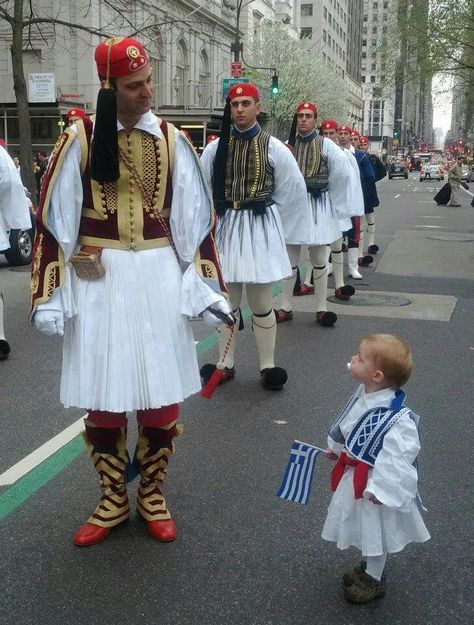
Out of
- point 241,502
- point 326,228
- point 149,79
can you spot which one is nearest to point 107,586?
point 241,502

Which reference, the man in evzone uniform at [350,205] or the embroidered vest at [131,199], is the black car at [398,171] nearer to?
the man in evzone uniform at [350,205]

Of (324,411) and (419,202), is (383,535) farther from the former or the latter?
(419,202)

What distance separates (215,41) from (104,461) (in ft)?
154

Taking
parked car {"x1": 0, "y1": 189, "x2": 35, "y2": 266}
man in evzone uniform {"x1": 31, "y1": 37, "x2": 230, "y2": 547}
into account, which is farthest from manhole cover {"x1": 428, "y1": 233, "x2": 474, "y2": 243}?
man in evzone uniform {"x1": 31, "y1": 37, "x2": 230, "y2": 547}

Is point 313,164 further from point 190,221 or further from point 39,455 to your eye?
point 190,221

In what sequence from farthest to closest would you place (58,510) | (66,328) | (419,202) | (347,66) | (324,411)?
(347,66) < (419,202) < (324,411) < (58,510) < (66,328)

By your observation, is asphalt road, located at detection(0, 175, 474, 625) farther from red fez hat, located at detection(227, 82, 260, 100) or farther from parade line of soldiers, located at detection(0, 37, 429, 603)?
red fez hat, located at detection(227, 82, 260, 100)

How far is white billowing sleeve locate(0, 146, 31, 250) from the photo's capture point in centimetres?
621

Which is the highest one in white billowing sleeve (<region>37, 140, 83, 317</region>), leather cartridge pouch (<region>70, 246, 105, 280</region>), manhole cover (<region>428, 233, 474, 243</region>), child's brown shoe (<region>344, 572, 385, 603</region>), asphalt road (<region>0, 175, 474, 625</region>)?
white billowing sleeve (<region>37, 140, 83, 317</region>)

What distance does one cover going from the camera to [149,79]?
3172mm

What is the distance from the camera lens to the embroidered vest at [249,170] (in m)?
5.30

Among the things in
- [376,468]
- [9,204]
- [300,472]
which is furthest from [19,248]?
[376,468]

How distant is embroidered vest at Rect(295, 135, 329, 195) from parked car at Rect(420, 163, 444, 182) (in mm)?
51265

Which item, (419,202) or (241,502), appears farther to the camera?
(419,202)
